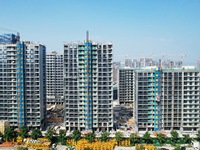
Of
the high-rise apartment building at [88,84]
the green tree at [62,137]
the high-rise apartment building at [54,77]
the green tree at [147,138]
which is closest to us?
the green tree at [147,138]

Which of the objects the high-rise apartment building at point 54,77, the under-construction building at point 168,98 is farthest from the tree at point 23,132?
the high-rise apartment building at point 54,77

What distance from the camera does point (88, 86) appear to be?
1972 inches

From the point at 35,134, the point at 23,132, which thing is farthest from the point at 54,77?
the point at 35,134

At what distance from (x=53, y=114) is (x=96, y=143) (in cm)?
2783

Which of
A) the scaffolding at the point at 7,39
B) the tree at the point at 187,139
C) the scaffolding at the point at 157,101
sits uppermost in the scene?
the scaffolding at the point at 7,39

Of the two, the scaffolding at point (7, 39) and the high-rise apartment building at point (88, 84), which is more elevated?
the scaffolding at point (7, 39)

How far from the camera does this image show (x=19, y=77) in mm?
50719

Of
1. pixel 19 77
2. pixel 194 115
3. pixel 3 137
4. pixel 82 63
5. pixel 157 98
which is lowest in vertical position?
pixel 3 137

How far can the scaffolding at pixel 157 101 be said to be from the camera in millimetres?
49625

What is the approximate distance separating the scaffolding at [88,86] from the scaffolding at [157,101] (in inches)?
572

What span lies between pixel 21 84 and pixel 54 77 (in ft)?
94.7

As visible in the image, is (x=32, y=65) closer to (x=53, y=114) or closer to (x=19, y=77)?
(x=19, y=77)

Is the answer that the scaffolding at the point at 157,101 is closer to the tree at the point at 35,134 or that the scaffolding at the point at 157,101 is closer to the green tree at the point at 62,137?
the green tree at the point at 62,137

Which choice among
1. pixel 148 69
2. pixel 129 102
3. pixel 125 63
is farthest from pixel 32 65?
pixel 125 63
